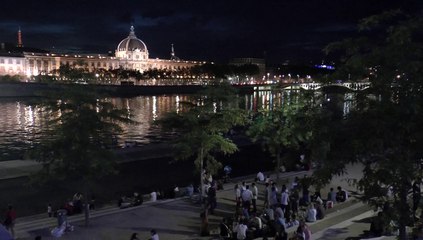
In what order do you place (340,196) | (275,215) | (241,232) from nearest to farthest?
1. (241,232)
2. (275,215)
3. (340,196)

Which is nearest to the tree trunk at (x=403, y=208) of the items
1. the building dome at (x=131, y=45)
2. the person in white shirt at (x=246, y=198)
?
the person in white shirt at (x=246, y=198)

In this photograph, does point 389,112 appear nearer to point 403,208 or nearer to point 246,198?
point 403,208

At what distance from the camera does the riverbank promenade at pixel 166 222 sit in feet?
44.6

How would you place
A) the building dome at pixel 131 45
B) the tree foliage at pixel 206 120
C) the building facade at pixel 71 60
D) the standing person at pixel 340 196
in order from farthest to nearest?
the building dome at pixel 131 45 < the building facade at pixel 71 60 < the tree foliage at pixel 206 120 < the standing person at pixel 340 196

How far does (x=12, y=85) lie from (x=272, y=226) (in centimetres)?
10009

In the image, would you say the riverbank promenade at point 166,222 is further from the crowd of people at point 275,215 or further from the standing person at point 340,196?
the crowd of people at point 275,215

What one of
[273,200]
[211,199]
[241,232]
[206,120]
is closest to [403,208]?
[241,232]

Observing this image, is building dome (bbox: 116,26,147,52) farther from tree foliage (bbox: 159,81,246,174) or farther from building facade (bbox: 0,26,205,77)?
tree foliage (bbox: 159,81,246,174)

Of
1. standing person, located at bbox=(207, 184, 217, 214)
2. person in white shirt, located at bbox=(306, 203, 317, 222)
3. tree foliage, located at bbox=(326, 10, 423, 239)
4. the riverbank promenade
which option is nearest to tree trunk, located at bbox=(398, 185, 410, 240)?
tree foliage, located at bbox=(326, 10, 423, 239)

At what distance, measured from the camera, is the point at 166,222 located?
15305 mm

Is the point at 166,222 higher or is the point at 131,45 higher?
the point at 131,45

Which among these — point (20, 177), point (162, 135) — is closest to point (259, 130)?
point (20, 177)

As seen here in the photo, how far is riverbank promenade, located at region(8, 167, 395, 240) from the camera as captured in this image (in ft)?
44.6

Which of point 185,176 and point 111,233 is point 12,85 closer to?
point 185,176
